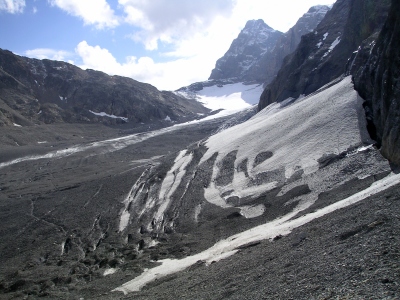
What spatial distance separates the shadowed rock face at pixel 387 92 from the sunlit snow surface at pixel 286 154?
5.92 feet

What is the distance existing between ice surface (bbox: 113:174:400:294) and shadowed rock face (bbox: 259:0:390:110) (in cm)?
5151

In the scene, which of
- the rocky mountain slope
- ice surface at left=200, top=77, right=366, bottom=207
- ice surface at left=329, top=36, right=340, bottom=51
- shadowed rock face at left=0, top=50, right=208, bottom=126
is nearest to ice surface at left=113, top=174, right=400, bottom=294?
the rocky mountain slope

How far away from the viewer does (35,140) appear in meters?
107

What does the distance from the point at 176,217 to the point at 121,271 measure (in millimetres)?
10591

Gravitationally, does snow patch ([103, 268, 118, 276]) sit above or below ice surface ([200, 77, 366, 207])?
below

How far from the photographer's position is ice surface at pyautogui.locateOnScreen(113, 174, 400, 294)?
2181 cm

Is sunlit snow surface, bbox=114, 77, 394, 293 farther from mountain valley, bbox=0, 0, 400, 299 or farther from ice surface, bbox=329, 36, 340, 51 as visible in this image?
ice surface, bbox=329, 36, 340, 51

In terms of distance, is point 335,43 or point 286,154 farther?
point 335,43

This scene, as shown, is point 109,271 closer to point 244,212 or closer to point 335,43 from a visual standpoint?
point 244,212

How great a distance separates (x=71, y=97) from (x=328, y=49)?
115518 mm

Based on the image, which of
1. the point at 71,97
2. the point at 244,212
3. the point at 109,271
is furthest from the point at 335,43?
the point at 71,97

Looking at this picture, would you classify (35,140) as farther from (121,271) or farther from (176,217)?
(121,271)

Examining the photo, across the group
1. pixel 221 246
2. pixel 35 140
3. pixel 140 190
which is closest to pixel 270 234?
pixel 221 246

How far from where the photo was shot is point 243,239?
80.8ft
